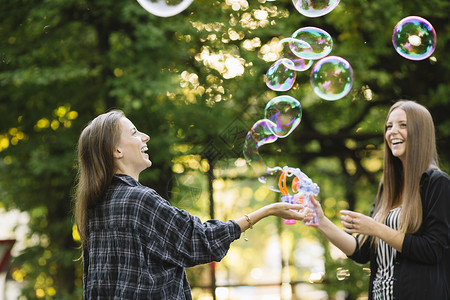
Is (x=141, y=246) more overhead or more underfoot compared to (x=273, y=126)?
more underfoot

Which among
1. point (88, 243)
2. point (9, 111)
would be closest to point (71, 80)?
point (9, 111)

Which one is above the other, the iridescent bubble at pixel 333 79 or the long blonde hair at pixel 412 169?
the iridescent bubble at pixel 333 79

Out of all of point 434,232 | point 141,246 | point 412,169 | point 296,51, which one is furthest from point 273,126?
point 141,246

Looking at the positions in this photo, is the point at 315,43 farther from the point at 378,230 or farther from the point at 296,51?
the point at 378,230

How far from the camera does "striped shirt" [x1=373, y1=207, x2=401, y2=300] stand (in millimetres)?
2244

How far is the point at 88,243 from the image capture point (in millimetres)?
2012

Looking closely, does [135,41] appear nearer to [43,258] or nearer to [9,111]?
[9,111]

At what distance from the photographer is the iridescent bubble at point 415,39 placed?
3.33 m

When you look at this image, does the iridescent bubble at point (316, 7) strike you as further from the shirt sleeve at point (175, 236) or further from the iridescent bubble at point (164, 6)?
the shirt sleeve at point (175, 236)

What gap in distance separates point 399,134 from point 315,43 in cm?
112

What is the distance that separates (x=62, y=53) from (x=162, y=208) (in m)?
3.97

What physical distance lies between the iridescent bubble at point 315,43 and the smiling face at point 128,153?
4.80 feet

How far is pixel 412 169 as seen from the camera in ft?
7.53

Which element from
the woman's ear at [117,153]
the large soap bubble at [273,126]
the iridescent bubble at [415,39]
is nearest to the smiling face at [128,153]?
the woman's ear at [117,153]
